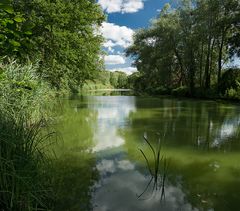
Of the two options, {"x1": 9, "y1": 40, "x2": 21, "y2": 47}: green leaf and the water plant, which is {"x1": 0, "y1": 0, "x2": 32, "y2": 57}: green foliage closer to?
{"x1": 9, "y1": 40, "x2": 21, "y2": 47}: green leaf

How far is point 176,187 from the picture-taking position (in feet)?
16.2

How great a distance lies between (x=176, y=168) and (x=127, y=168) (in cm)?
92

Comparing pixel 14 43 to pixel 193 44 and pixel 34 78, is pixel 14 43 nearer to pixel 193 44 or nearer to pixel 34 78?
pixel 34 78

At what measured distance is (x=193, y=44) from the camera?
1216 inches

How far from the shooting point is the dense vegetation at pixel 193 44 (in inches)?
1022

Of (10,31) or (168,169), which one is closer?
(10,31)

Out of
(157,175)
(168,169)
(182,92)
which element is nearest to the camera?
(157,175)

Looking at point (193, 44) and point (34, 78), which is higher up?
point (193, 44)

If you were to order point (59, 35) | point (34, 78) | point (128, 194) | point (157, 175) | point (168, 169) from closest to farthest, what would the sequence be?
point (128, 194) < point (157, 175) < point (168, 169) < point (34, 78) < point (59, 35)

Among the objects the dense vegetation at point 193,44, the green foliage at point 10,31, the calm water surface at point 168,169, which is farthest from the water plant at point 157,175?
the dense vegetation at point 193,44

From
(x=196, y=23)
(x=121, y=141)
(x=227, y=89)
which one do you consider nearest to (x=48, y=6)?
(x=121, y=141)

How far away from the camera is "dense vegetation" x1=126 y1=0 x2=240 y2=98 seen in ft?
85.2

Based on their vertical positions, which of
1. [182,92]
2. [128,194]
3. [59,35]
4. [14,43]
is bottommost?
[128,194]

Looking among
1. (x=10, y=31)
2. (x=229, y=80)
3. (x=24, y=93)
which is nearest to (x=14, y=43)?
(x=10, y=31)
